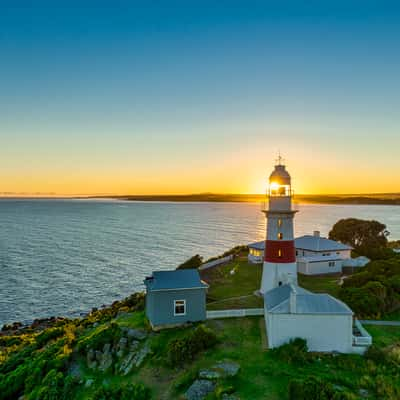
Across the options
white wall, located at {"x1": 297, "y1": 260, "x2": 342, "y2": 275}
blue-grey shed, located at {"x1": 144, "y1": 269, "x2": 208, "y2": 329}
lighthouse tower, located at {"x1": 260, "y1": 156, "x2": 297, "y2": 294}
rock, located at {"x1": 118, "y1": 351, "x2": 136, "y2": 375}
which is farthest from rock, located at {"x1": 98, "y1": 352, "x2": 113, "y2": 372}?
white wall, located at {"x1": 297, "y1": 260, "x2": 342, "y2": 275}

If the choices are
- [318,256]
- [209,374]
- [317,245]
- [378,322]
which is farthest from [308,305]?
[317,245]

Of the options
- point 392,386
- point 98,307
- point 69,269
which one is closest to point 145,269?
point 69,269

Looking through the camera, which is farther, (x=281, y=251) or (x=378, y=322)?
(x=281, y=251)

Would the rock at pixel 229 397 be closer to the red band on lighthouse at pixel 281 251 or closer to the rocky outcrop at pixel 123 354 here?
the rocky outcrop at pixel 123 354

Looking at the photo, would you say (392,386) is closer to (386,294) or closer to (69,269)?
(386,294)

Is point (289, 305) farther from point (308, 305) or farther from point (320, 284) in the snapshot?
point (320, 284)
